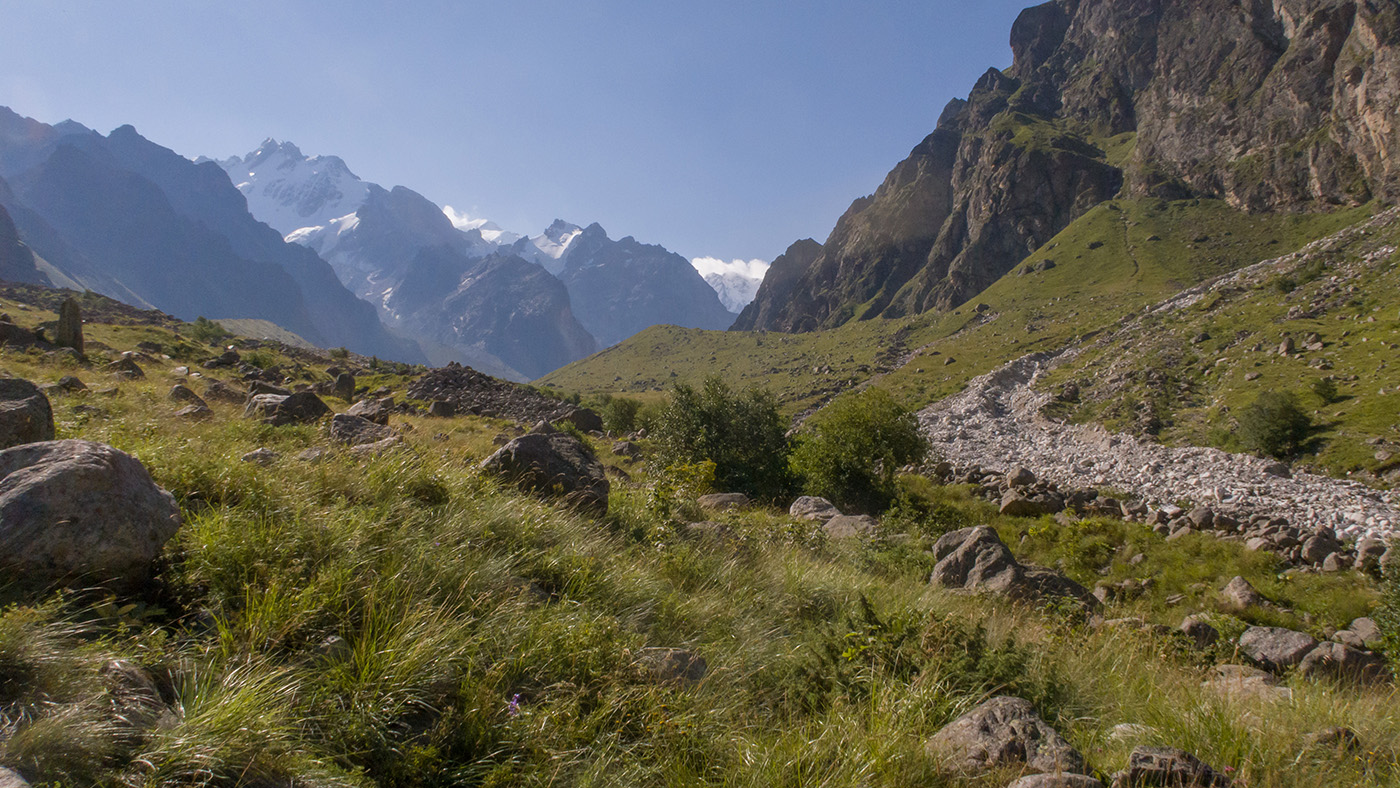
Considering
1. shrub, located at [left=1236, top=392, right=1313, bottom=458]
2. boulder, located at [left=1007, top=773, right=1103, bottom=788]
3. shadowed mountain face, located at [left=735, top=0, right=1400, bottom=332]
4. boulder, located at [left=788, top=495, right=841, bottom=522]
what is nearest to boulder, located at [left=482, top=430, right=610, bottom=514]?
boulder, located at [left=1007, top=773, right=1103, bottom=788]

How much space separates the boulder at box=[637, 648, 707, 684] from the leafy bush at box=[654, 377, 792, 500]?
18698mm

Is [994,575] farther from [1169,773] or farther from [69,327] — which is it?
[69,327]

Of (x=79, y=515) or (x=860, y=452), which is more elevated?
(x=79, y=515)

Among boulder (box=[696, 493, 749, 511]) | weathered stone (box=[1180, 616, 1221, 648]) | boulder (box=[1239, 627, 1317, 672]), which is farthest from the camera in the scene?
boulder (box=[696, 493, 749, 511])

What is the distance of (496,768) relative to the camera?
129 inches

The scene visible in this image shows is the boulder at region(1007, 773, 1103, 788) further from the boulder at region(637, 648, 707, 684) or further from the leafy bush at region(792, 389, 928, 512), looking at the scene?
the leafy bush at region(792, 389, 928, 512)

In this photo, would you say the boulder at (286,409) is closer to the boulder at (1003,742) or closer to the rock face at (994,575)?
the boulder at (1003,742)

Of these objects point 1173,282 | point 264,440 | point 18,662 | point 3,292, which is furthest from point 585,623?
point 1173,282

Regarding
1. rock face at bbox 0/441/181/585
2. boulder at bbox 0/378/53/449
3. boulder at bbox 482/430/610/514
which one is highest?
boulder at bbox 0/378/53/449

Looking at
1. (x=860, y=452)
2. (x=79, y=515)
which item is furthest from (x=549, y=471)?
(x=860, y=452)

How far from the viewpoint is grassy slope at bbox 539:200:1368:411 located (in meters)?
93.4

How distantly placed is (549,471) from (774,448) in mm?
18466

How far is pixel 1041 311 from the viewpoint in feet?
375

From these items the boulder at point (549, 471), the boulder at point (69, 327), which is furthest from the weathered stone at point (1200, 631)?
the boulder at point (69, 327)
